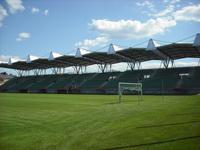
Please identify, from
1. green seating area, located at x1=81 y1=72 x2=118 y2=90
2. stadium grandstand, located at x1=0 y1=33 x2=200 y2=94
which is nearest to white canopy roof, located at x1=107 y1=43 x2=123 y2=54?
stadium grandstand, located at x1=0 y1=33 x2=200 y2=94

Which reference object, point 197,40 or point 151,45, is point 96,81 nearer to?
point 151,45

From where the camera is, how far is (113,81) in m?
76.2

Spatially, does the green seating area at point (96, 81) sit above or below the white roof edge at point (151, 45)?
below

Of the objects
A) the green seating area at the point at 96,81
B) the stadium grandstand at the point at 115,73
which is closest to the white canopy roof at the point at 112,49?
the stadium grandstand at the point at 115,73

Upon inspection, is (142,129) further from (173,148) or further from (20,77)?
(20,77)

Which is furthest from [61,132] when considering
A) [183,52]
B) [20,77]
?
[20,77]

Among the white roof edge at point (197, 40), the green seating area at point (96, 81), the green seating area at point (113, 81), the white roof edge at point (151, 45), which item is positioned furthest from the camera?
the green seating area at point (96, 81)

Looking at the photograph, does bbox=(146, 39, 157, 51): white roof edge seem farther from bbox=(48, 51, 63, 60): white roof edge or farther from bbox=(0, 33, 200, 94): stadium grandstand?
bbox=(48, 51, 63, 60): white roof edge

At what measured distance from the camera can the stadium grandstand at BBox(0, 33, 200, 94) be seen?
60.5 metres

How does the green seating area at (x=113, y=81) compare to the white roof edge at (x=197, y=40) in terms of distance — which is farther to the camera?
the green seating area at (x=113, y=81)

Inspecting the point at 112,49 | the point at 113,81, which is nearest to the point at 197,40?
the point at 112,49

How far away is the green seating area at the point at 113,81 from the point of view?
62375 millimetres

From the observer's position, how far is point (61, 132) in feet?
38.2

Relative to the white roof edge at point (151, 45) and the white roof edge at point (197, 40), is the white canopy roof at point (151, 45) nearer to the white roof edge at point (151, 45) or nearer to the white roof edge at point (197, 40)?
the white roof edge at point (151, 45)
